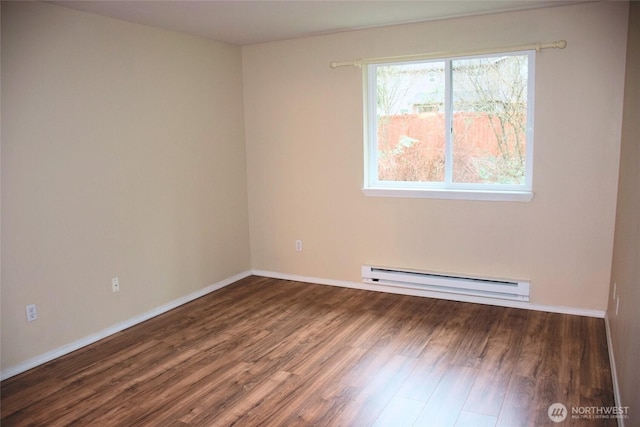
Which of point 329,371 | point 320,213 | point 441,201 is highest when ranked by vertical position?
point 441,201

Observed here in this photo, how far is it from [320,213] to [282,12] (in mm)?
1878

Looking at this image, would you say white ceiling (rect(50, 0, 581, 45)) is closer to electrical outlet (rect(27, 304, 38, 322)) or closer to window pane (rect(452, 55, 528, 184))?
window pane (rect(452, 55, 528, 184))

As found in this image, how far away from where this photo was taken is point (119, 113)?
3.76 metres

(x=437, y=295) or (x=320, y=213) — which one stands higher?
(x=320, y=213)

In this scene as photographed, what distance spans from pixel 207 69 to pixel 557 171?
3001mm

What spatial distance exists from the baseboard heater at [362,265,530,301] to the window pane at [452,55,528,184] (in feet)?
2.63

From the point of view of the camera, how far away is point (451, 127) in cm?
422

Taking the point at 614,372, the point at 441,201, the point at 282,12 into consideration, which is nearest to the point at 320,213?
the point at 441,201

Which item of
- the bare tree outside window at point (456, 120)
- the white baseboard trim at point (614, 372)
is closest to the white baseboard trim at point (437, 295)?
the white baseboard trim at point (614, 372)

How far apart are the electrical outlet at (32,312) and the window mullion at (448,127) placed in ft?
10.4

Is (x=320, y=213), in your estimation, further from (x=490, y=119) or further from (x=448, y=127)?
(x=490, y=119)

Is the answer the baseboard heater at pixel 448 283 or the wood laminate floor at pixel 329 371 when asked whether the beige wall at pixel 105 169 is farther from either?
the baseboard heater at pixel 448 283

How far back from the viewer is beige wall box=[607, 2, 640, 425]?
2.16 metres

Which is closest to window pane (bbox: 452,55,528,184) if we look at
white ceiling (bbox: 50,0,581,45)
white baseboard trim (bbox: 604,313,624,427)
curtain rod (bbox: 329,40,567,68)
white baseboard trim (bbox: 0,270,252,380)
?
curtain rod (bbox: 329,40,567,68)
